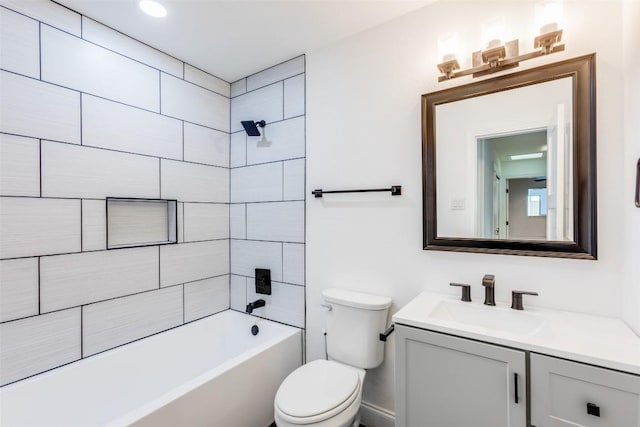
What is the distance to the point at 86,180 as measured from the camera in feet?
5.93

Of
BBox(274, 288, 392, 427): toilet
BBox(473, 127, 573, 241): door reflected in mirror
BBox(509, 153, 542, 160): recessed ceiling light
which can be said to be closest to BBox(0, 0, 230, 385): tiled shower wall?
BBox(274, 288, 392, 427): toilet

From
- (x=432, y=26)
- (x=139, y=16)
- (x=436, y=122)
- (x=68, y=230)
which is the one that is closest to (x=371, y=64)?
(x=432, y=26)

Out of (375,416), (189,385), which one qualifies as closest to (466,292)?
(375,416)

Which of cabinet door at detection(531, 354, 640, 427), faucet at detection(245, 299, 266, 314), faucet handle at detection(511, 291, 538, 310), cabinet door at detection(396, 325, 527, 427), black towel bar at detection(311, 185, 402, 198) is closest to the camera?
cabinet door at detection(531, 354, 640, 427)

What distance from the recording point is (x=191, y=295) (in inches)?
93.8

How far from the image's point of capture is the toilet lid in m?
1.44

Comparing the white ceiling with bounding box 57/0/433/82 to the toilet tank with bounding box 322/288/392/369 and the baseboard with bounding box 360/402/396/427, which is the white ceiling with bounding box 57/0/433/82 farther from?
the baseboard with bounding box 360/402/396/427

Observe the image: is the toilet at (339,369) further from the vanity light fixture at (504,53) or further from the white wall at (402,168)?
the vanity light fixture at (504,53)

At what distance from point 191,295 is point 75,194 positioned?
1.06 m

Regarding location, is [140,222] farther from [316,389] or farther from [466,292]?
[466,292]

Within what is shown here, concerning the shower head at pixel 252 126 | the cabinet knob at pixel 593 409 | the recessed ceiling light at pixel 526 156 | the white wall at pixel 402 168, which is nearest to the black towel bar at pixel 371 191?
the white wall at pixel 402 168

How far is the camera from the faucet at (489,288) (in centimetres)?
146

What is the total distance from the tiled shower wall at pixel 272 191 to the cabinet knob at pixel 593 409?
1.63 m

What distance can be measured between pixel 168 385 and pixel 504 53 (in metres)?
2.81
